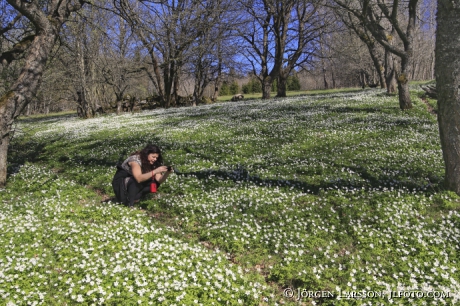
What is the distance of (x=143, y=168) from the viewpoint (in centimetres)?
809

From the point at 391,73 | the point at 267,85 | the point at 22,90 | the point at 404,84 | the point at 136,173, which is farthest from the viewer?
the point at 267,85

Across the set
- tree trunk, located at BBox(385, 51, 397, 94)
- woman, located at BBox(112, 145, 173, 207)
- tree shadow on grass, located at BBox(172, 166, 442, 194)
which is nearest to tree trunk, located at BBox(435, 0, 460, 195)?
tree shadow on grass, located at BBox(172, 166, 442, 194)

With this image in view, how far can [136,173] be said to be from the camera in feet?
25.7

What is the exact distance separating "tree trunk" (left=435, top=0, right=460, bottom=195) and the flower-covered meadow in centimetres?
96

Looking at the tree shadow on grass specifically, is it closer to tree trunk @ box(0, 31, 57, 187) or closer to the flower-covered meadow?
the flower-covered meadow

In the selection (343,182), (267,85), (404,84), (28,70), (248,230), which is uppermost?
(267,85)

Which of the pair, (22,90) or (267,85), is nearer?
(22,90)

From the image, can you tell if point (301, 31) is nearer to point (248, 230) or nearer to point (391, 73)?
point (391, 73)

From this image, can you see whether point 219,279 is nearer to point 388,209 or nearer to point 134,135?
point 388,209

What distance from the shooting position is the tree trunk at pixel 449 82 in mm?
7141

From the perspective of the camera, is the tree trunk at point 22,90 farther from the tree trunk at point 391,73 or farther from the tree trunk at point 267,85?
the tree trunk at point 267,85

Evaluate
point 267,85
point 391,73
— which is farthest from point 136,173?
point 267,85

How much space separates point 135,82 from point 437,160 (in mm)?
57771

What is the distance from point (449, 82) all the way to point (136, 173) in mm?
8465
